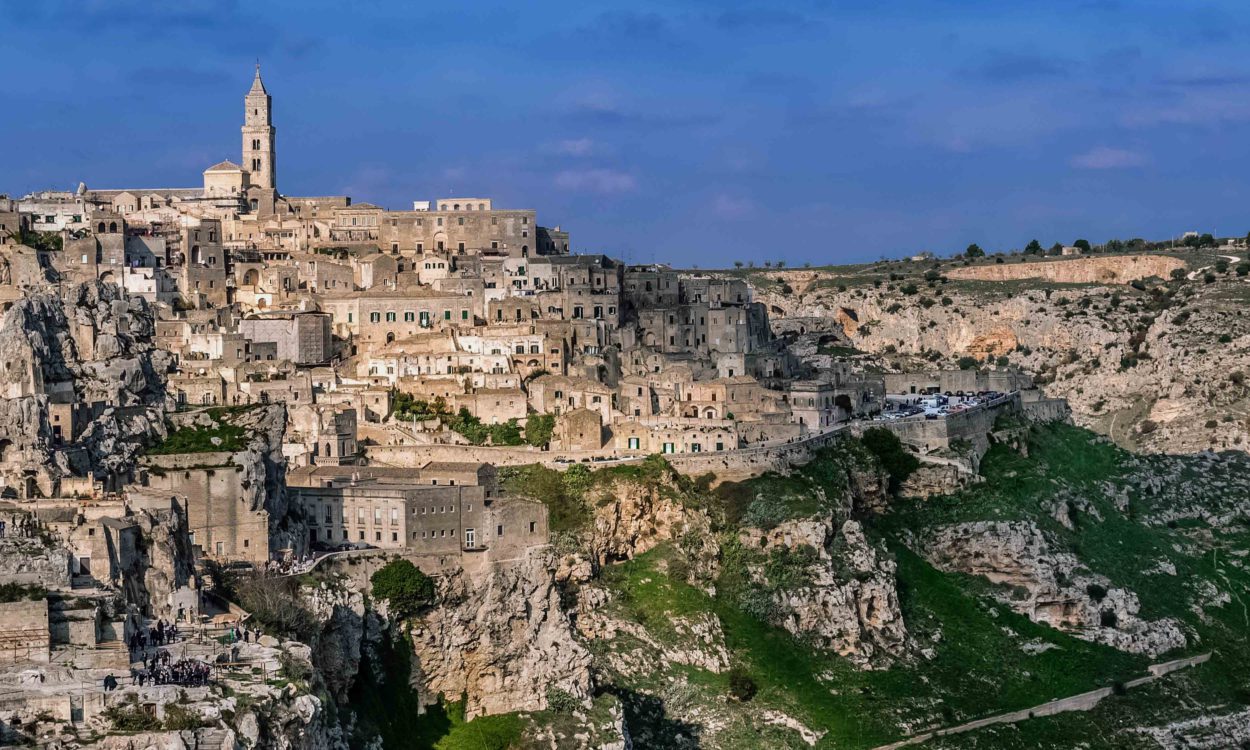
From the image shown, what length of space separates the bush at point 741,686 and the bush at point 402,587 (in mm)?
10233

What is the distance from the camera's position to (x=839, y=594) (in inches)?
2876

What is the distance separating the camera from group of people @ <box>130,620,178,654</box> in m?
48.0

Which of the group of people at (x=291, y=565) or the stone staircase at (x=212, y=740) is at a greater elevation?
the group of people at (x=291, y=565)

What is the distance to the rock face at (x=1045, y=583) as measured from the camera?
80500mm

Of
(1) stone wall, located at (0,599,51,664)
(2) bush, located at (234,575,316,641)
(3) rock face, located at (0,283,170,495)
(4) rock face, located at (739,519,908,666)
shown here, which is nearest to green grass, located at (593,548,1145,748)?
(4) rock face, located at (739,519,908,666)

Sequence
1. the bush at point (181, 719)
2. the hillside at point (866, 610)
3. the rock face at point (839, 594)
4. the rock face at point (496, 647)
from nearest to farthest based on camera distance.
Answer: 1. the bush at point (181, 719)
2. the rock face at point (496, 647)
3. the hillside at point (866, 610)
4. the rock face at point (839, 594)

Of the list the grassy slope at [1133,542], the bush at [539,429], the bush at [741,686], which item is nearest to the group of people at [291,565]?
the bush at [741,686]

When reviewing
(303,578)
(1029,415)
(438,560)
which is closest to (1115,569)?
(1029,415)

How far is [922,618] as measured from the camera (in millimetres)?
76938

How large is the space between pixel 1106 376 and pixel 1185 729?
54972 mm

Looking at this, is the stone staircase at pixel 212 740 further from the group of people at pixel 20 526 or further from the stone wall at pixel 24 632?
the group of people at pixel 20 526

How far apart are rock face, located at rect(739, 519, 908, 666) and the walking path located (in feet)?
11.3

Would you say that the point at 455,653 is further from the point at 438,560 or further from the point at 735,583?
the point at 735,583

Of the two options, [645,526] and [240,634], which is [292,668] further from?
[645,526]
